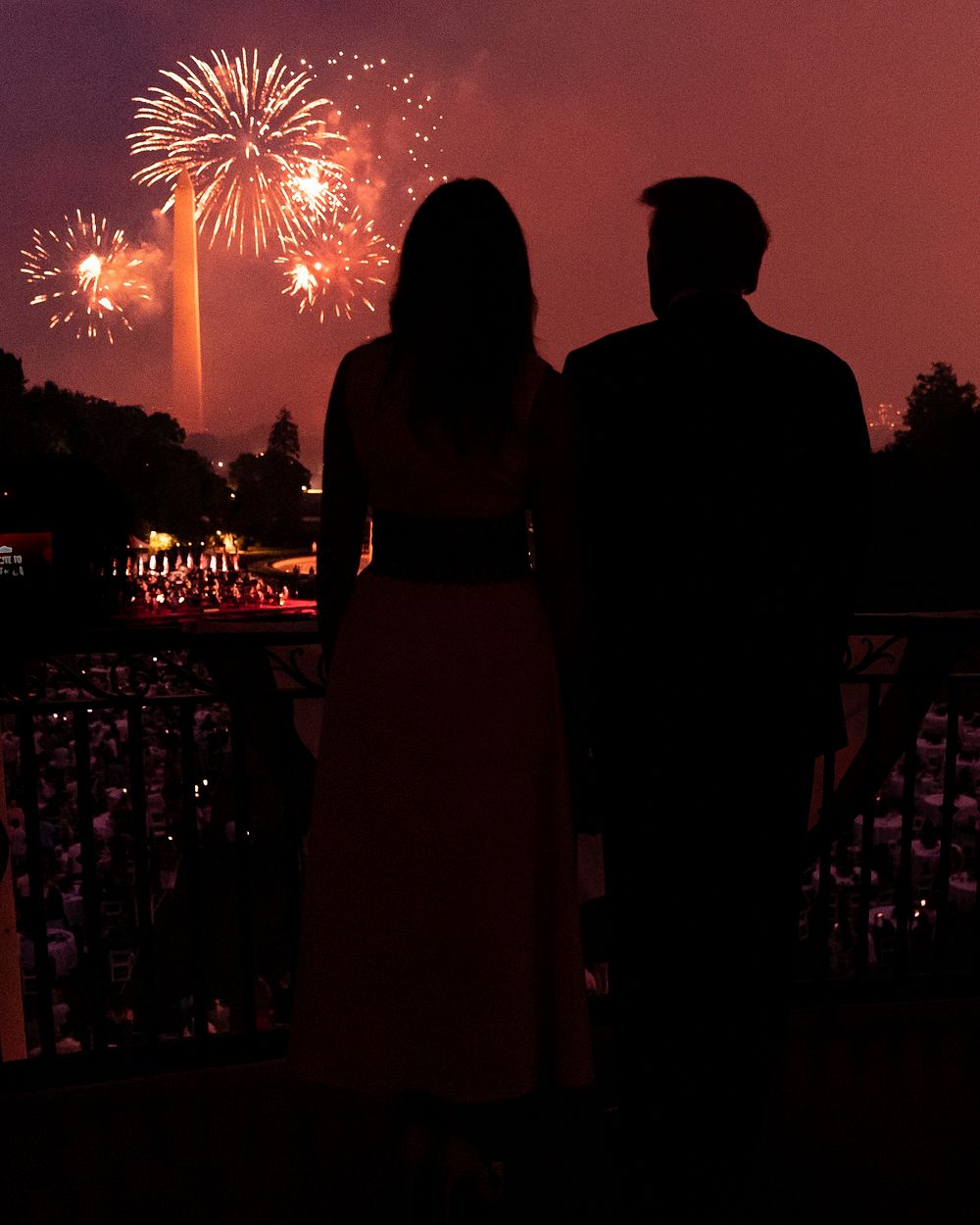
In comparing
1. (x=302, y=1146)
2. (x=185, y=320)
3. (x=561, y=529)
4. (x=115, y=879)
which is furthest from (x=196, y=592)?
(x=185, y=320)

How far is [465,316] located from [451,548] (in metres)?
0.34

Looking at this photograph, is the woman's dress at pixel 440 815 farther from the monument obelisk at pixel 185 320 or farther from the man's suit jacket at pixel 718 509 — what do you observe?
the monument obelisk at pixel 185 320

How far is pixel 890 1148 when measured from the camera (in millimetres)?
2174

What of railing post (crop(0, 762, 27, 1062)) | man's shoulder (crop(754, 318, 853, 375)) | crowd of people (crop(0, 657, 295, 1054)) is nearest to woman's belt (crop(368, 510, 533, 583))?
man's shoulder (crop(754, 318, 853, 375))

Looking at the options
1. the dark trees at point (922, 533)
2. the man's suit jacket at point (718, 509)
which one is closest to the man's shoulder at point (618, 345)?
the man's suit jacket at point (718, 509)

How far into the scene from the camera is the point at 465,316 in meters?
1.54

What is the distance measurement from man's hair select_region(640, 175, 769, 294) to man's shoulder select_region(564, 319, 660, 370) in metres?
0.11

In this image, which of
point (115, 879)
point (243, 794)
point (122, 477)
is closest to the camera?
point (243, 794)

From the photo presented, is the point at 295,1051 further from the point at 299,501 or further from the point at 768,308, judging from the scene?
the point at 768,308

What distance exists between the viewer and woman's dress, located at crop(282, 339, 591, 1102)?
1591 mm

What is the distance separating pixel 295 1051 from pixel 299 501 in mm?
61884

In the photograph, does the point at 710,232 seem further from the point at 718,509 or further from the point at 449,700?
the point at 449,700

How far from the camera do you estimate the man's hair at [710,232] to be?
1620mm

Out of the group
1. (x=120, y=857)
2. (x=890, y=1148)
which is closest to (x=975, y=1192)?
(x=890, y=1148)
